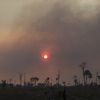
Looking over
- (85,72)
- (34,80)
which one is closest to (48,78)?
(34,80)

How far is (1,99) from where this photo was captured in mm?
82938

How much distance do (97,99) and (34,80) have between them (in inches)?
3858

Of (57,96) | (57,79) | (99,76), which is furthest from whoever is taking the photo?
(99,76)

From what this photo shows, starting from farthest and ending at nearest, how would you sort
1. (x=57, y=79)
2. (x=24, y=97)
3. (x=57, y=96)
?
1. (x=57, y=79)
2. (x=24, y=97)
3. (x=57, y=96)

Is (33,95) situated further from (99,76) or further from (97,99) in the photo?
(99,76)

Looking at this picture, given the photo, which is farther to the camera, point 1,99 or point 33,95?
point 33,95

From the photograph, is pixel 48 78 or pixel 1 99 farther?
pixel 48 78

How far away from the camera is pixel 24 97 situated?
8838 centimetres

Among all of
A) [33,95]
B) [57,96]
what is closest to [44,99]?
[57,96]

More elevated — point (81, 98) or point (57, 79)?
point (57, 79)

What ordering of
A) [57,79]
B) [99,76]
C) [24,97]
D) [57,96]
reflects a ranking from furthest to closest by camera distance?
1. [99,76]
2. [57,79]
3. [24,97]
4. [57,96]

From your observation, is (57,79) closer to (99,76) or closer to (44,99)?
(99,76)

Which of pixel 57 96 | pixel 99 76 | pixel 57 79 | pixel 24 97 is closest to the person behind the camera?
pixel 57 96

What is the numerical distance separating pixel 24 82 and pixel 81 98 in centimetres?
9765
